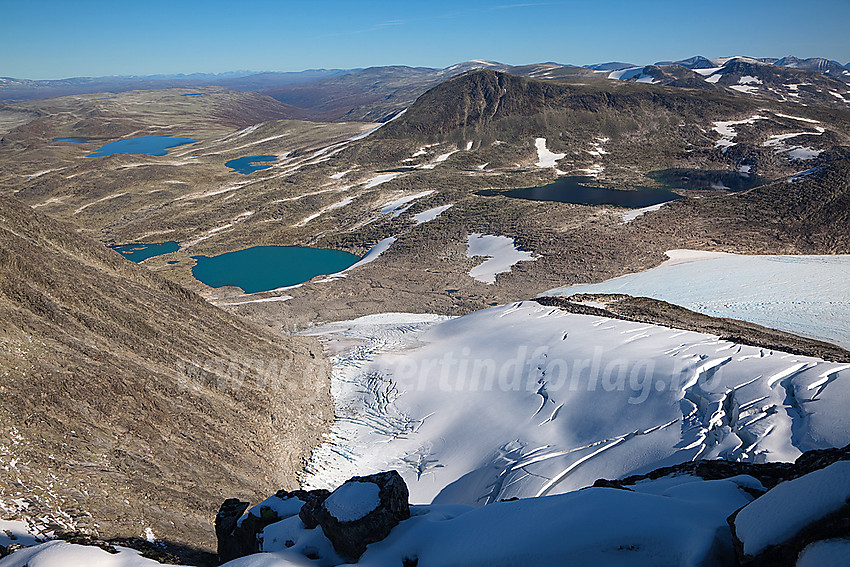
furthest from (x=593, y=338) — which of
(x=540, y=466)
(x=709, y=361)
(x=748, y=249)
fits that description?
(x=748, y=249)

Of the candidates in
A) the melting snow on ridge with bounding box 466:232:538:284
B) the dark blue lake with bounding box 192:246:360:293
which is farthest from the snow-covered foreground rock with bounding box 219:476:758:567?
the dark blue lake with bounding box 192:246:360:293

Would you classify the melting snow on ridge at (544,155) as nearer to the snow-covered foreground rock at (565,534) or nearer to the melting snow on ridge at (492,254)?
the melting snow on ridge at (492,254)

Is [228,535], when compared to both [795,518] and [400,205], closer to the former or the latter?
[795,518]

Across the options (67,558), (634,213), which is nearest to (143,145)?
(634,213)

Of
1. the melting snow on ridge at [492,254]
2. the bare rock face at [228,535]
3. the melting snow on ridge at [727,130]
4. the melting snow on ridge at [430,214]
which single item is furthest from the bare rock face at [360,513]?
the melting snow on ridge at [727,130]

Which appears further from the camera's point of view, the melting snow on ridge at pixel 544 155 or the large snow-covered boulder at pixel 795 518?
the melting snow on ridge at pixel 544 155

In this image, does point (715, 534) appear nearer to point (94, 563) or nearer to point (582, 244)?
point (94, 563)

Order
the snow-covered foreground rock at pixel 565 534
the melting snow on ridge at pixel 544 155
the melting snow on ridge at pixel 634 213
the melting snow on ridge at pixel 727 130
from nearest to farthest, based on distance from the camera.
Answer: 1. the snow-covered foreground rock at pixel 565 534
2. the melting snow on ridge at pixel 634 213
3. the melting snow on ridge at pixel 544 155
4. the melting snow on ridge at pixel 727 130
